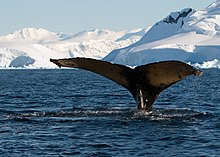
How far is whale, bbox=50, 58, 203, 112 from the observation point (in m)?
13.8

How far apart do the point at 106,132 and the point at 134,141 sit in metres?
1.29

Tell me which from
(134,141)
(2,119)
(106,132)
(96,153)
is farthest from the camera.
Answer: (2,119)

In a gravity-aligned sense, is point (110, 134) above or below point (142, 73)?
below

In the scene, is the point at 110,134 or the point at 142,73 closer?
the point at 110,134

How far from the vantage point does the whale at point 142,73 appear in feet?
45.2

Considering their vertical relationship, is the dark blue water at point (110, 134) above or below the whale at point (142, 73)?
below

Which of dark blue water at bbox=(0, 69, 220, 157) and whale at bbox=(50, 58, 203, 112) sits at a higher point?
whale at bbox=(50, 58, 203, 112)

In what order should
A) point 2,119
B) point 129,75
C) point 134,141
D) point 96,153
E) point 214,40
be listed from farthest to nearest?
point 214,40, point 2,119, point 129,75, point 134,141, point 96,153

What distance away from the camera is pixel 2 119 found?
54.1 feet

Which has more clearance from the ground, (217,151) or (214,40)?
(214,40)

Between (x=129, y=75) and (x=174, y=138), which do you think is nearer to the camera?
(x=174, y=138)

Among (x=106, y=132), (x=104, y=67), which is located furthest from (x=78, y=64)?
(x=106, y=132)

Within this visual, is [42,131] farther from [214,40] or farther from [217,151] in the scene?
[214,40]

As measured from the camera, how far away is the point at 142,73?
14.6 metres
